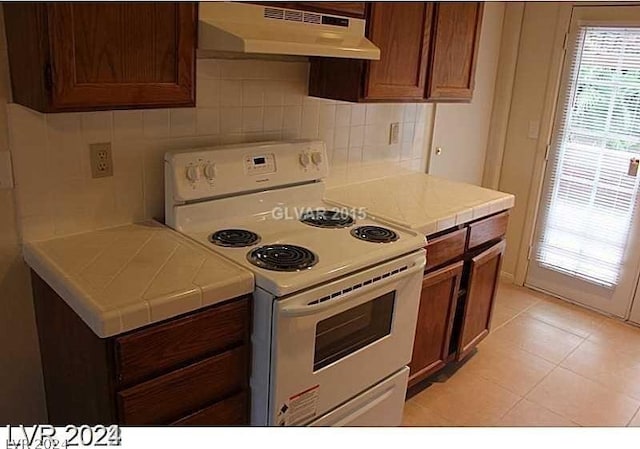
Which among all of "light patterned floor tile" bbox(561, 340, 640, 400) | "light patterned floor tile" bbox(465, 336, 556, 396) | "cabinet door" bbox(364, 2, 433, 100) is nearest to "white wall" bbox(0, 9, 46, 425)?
"cabinet door" bbox(364, 2, 433, 100)

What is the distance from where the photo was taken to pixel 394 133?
2.91m

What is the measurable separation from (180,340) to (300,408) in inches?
20.0

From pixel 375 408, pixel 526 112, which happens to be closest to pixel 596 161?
pixel 526 112

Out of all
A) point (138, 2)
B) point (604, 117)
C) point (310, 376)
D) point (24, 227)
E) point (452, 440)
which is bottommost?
point (310, 376)

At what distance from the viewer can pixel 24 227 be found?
175cm

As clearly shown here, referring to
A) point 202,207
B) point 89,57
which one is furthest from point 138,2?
point 202,207

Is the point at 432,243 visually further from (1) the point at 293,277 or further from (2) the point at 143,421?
(2) the point at 143,421

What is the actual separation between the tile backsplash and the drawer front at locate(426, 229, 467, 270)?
648mm

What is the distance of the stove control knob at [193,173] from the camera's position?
75.8 inches

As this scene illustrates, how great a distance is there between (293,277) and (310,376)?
0.37 meters

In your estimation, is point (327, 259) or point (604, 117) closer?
point (327, 259)

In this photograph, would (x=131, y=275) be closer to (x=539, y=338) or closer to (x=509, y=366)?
(x=509, y=366)

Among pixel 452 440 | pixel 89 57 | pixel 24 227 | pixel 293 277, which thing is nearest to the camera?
pixel 452 440

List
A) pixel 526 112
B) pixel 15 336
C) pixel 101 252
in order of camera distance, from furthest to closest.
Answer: pixel 526 112 < pixel 15 336 < pixel 101 252
